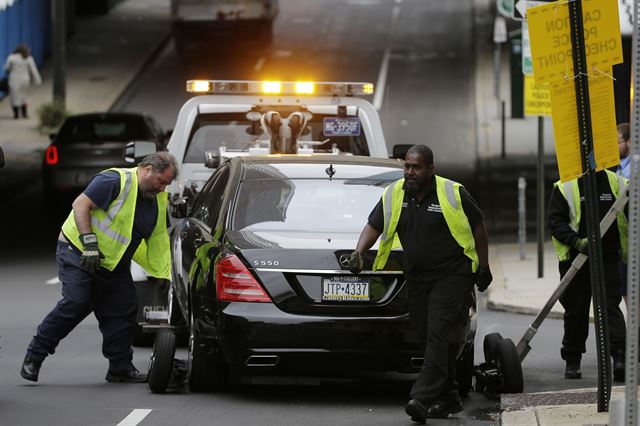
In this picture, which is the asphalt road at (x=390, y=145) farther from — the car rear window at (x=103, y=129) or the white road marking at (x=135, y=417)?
the car rear window at (x=103, y=129)

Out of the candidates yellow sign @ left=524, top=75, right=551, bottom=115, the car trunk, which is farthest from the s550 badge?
yellow sign @ left=524, top=75, right=551, bottom=115

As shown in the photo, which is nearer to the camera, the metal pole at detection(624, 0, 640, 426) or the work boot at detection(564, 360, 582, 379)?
the metal pole at detection(624, 0, 640, 426)

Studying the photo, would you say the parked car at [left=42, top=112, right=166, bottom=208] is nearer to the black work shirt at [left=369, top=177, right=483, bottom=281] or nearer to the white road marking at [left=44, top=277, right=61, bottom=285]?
the white road marking at [left=44, top=277, right=61, bottom=285]

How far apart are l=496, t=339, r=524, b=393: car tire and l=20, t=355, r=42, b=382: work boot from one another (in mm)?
3179

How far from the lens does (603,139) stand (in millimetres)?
9438

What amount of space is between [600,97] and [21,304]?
28.8 ft

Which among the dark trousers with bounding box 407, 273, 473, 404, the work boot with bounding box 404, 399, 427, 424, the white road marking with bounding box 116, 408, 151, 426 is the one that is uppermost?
the dark trousers with bounding box 407, 273, 473, 404

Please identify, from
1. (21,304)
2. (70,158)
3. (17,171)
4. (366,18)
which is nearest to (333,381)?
(21,304)

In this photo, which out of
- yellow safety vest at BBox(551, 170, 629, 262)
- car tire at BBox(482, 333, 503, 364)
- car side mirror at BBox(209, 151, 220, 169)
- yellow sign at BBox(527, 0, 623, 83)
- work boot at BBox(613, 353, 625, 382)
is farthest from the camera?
car side mirror at BBox(209, 151, 220, 169)

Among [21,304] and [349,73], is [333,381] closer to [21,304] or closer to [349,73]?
[21,304]

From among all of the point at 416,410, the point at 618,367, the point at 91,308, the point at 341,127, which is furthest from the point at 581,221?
the point at 341,127

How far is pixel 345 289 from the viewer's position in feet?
33.0

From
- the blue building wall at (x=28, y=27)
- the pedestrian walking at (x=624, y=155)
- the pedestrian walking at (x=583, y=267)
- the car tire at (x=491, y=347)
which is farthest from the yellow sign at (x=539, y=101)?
the blue building wall at (x=28, y=27)

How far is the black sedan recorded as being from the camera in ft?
32.8
